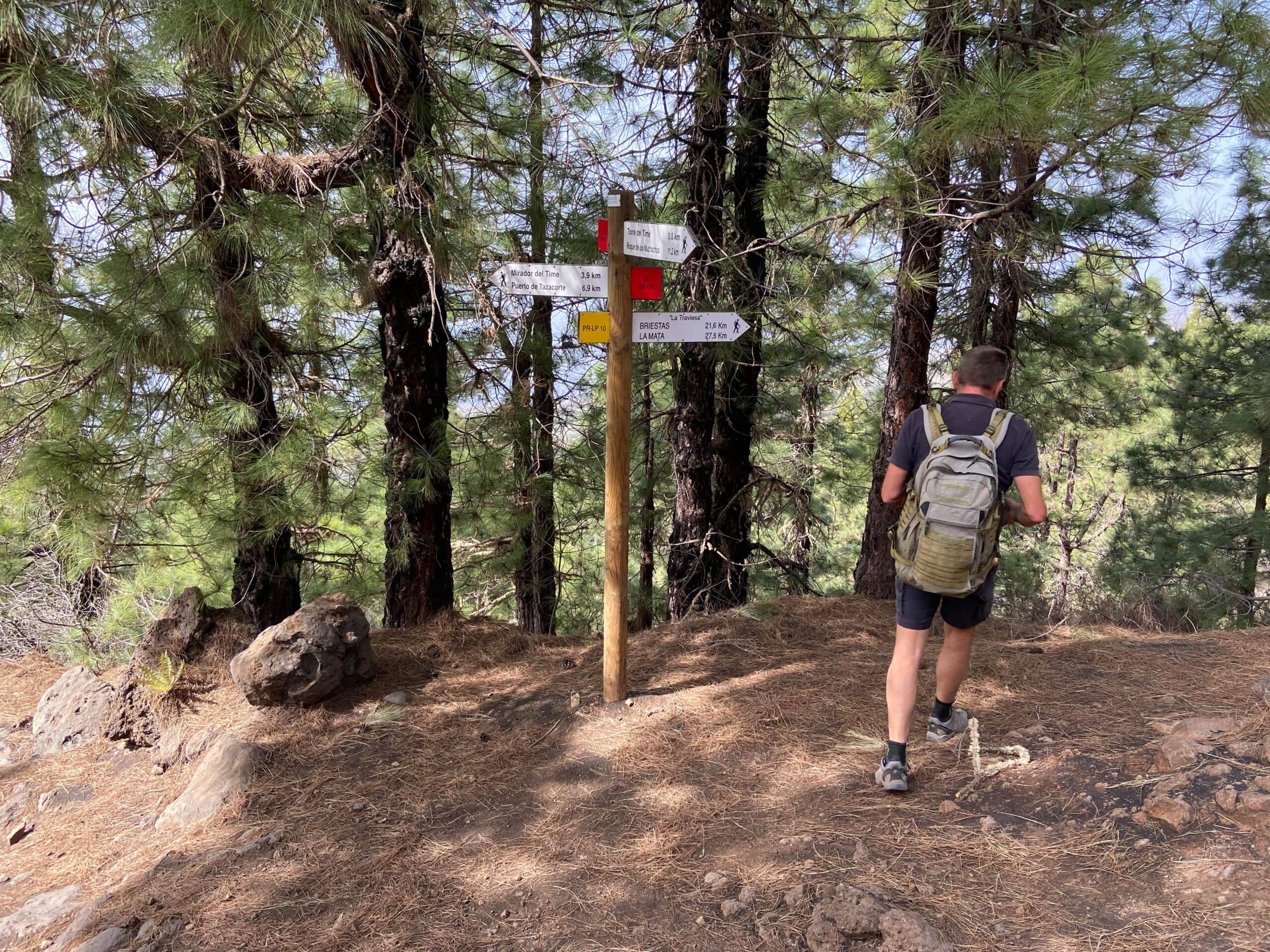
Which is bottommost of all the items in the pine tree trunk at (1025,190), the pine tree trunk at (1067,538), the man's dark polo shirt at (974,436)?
the pine tree trunk at (1067,538)

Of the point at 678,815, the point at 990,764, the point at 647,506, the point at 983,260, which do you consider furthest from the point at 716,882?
the point at 647,506

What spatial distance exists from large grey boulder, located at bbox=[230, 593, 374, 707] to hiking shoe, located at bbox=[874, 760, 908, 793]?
3.02 m

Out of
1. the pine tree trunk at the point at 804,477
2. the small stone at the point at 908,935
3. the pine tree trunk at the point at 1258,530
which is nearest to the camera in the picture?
the small stone at the point at 908,935

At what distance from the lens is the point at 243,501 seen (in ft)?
14.3

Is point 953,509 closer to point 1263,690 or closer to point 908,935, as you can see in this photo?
point 908,935

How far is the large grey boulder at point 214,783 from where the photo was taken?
11.2ft

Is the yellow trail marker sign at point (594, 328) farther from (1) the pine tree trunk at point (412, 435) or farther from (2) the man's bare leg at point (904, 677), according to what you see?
(2) the man's bare leg at point (904, 677)

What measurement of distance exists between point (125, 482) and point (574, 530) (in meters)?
4.71

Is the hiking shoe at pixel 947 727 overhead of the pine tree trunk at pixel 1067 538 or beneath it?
overhead

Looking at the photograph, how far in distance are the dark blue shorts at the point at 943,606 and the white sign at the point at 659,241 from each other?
6.26 feet

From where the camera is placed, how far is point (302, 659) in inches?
161

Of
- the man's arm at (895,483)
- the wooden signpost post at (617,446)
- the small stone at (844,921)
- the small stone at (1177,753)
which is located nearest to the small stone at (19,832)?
the wooden signpost post at (617,446)

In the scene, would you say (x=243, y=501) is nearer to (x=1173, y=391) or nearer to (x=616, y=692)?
(x=616, y=692)

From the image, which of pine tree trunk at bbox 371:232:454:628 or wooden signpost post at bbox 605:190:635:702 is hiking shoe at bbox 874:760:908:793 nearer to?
wooden signpost post at bbox 605:190:635:702
